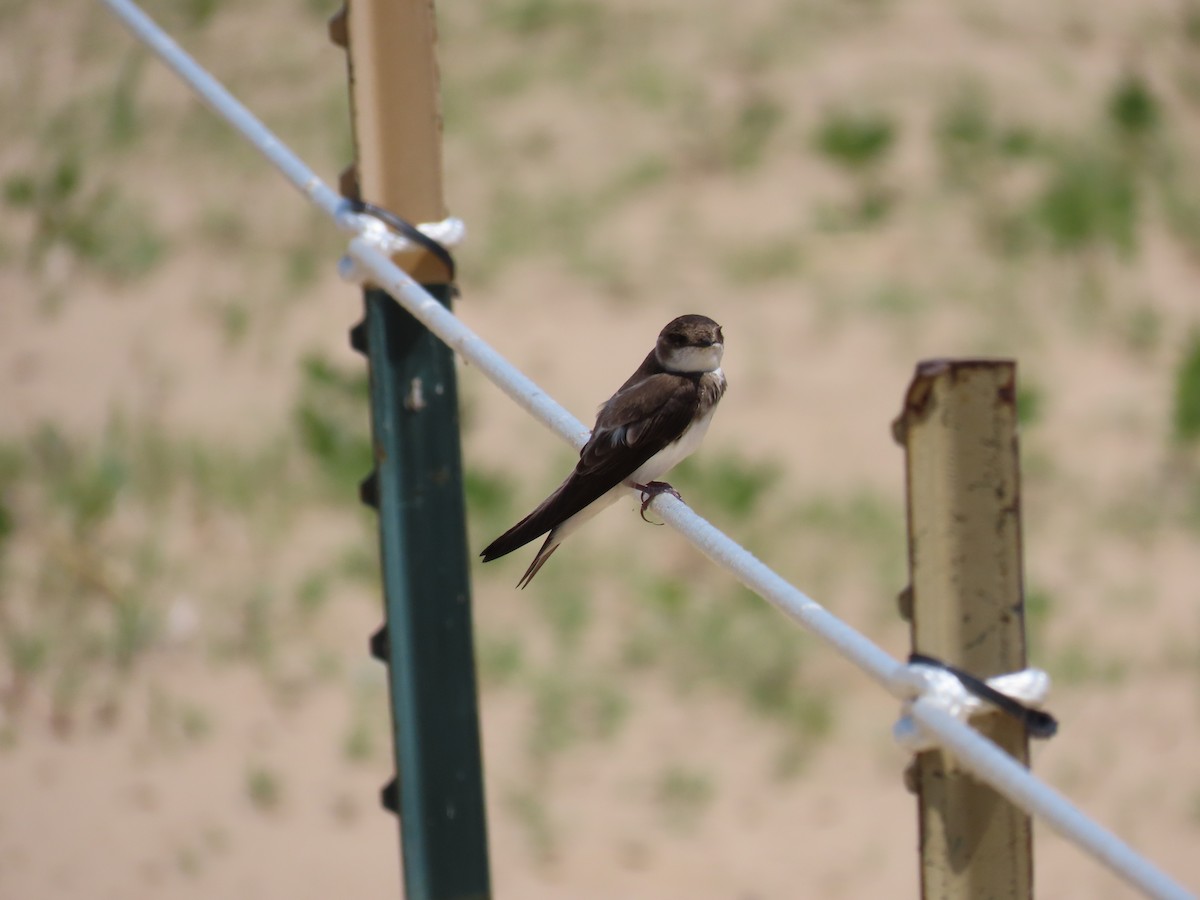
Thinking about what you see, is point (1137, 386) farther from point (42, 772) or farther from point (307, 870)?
point (42, 772)

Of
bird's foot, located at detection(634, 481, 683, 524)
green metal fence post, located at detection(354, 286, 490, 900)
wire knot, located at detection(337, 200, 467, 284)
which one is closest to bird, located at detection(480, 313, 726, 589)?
bird's foot, located at detection(634, 481, 683, 524)

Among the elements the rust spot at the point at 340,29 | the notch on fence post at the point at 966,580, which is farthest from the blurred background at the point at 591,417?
the notch on fence post at the point at 966,580

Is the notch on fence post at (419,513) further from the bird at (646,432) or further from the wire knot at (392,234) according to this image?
the bird at (646,432)

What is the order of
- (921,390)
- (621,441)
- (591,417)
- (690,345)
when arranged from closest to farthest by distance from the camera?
(921,390)
(621,441)
(690,345)
(591,417)

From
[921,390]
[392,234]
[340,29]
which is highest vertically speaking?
[340,29]

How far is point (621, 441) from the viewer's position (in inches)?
111

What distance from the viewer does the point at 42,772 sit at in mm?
5668

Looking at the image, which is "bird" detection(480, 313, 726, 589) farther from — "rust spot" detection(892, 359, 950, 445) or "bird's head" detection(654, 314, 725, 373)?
"rust spot" detection(892, 359, 950, 445)

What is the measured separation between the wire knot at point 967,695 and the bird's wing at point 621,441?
1106 millimetres

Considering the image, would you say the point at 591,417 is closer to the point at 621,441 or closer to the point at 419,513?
the point at 621,441

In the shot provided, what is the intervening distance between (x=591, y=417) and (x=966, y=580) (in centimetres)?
541

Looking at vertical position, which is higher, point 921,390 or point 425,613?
point 425,613

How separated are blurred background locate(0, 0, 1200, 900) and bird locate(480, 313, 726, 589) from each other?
2.47 m

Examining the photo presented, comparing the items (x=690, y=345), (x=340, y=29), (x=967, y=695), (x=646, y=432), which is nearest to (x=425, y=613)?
(x=646, y=432)
